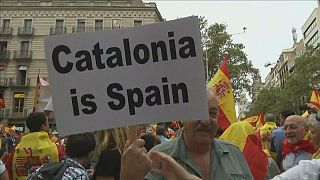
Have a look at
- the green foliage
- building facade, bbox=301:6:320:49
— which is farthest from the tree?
building facade, bbox=301:6:320:49

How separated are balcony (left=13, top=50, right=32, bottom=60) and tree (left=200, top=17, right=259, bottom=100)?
1841 centimetres

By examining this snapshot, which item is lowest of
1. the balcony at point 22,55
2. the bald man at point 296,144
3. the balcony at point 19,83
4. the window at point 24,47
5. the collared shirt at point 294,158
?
the collared shirt at point 294,158

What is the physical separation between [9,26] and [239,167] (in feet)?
146

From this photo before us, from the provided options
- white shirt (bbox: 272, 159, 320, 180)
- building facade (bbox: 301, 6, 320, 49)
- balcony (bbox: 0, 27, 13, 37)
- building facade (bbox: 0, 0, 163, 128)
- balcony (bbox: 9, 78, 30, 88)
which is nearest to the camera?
white shirt (bbox: 272, 159, 320, 180)

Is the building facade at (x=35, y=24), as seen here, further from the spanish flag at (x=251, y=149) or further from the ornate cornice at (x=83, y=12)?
the spanish flag at (x=251, y=149)

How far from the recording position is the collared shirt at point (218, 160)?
103 inches

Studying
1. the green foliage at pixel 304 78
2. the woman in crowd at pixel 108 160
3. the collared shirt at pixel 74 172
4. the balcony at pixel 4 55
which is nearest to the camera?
the collared shirt at pixel 74 172

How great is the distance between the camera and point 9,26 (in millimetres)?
43500

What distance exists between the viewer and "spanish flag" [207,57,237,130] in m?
5.21

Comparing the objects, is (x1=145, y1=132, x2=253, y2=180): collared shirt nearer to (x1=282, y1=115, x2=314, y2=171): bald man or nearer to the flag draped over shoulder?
(x1=282, y1=115, x2=314, y2=171): bald man

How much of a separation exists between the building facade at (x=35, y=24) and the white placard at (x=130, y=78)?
40.2 meters

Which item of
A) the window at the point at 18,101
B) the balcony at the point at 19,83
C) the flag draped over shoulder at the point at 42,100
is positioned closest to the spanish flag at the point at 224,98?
the flag draped over shoulder at the point at 42,100

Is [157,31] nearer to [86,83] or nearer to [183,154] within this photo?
[86,83]

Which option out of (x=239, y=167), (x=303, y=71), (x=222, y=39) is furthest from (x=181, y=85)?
(x=303, y=71)
